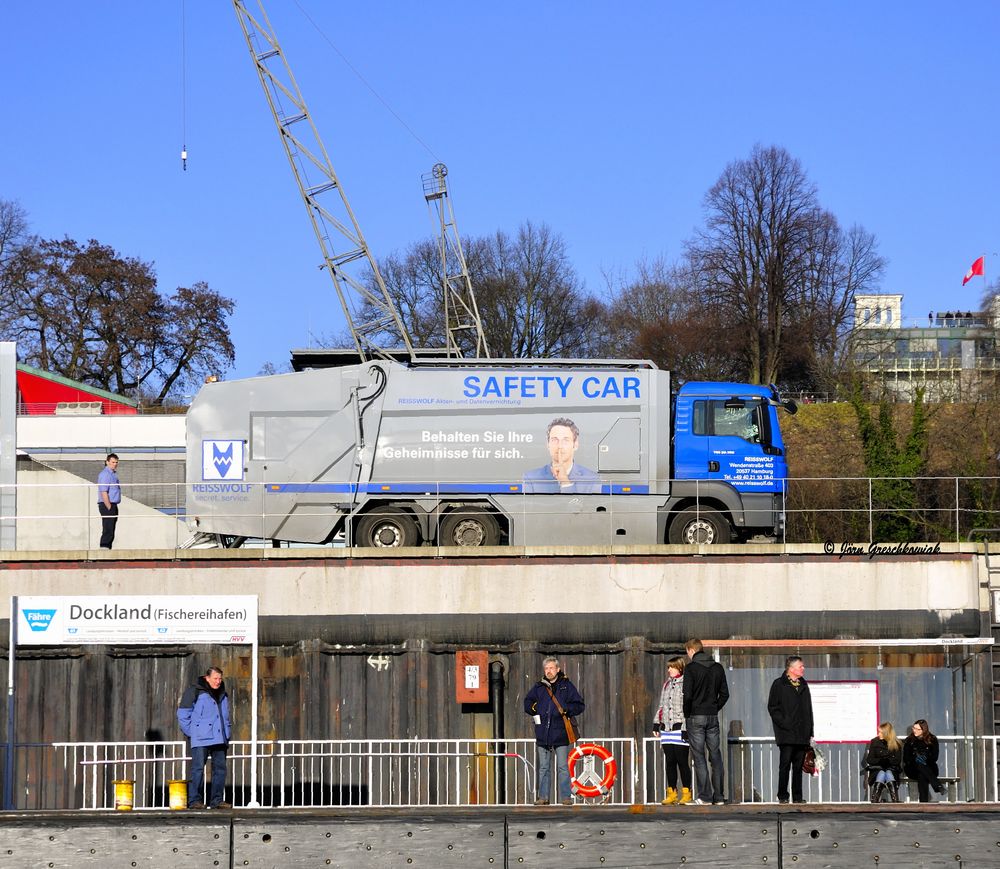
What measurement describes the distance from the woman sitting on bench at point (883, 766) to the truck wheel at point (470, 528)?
936 centimetres

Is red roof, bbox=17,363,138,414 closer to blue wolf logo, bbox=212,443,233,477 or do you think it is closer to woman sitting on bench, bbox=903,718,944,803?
blue wolf logo, bbox=212,443,233,477

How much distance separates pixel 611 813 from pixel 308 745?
1019 cm

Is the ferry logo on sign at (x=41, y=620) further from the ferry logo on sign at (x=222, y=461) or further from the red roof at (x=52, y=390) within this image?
the red roof at (x=52, y=390)

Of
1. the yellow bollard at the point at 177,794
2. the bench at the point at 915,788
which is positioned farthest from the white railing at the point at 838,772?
the yellow bollard at the point at 177,794

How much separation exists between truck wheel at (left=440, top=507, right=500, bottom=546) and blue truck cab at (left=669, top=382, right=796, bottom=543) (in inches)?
127

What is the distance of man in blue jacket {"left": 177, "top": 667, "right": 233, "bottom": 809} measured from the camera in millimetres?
16125

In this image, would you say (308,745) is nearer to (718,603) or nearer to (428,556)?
(428,556)

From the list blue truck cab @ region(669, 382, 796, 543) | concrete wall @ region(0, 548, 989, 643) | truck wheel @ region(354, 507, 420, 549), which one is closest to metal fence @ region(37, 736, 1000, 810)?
concrete wall @ region(0, 548, 989, 643)

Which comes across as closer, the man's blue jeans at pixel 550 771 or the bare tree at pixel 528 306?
the man's blue jeans at pixel 550 771

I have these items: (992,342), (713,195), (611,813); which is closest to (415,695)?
(611,813)

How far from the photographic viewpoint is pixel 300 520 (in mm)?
26219

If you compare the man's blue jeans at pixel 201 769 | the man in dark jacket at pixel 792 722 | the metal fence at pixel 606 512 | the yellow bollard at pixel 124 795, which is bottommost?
the yellow bollard at pixel 124 795

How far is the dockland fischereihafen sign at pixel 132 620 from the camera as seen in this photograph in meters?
19.8

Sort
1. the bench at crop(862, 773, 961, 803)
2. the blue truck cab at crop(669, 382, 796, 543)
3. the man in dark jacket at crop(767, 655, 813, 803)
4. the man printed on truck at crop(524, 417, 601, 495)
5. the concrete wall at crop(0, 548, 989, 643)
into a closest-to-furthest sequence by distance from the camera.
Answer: the man in dark jacket at crop(767, 655, 813, 803), the bench at crop(862, 773, 961, 803), the concrete wall at crop(0, 548, 989, 643), the blue truck cab at crop(669, 382, 796, 543), the man printed on truck at crop(524, 417, 601, 495)
